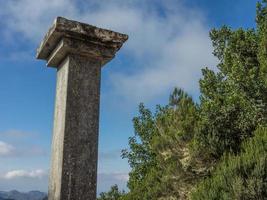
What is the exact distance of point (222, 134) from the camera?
19.7 metres

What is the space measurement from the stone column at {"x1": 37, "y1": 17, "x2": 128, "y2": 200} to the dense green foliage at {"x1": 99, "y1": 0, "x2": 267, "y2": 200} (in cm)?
1282

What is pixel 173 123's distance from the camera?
23.4 m

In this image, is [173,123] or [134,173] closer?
[173,123]

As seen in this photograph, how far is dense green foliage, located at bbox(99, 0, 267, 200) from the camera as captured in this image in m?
16.0

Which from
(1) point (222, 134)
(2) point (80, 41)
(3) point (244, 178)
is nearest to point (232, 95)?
(1) point (222, 134)

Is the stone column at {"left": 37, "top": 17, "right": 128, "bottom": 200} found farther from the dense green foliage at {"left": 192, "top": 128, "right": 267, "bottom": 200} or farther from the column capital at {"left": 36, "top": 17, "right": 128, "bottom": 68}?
the dense green foliage at {"left": 192, "top": 128, "right": 267, "bottom": 200}

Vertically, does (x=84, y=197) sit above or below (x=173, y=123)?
below

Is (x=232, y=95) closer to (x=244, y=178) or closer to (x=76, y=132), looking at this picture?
(x=244, y=178)

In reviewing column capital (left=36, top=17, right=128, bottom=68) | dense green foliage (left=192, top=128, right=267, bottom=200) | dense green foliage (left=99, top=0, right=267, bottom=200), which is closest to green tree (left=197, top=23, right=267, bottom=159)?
dense green foliage (left=99, top=0, right=267, bottom=200)

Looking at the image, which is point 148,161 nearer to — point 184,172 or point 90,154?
point 184,172

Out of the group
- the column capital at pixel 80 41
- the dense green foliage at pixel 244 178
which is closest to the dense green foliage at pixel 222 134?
the dense green foliage at pixel 244 178

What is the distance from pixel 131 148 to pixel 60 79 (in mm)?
25376

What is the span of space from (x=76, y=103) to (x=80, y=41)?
549 mm

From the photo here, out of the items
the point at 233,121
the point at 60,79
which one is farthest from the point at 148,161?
the point at 60,79
